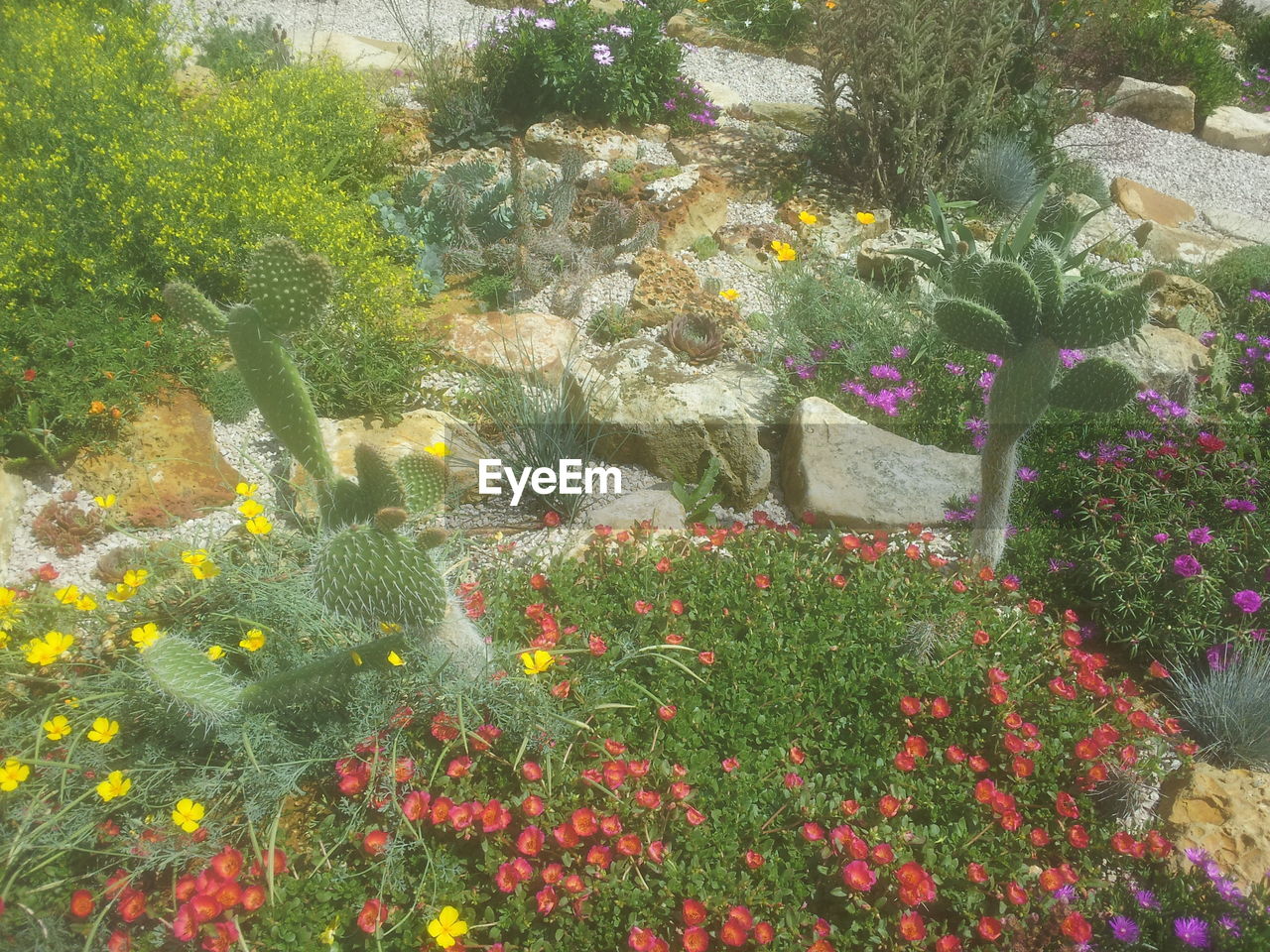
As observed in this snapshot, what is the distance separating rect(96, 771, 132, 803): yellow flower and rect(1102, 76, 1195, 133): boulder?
9.27 m

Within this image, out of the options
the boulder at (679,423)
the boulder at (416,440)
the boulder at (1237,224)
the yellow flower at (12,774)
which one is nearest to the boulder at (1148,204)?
the boulder at (1237,224)

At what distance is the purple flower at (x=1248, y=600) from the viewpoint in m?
2.63

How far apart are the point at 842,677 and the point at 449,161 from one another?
4847 millimetres

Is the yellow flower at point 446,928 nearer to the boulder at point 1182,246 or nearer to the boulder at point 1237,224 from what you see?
the boulder at point 1182,246

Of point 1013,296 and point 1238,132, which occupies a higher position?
point 1238,132

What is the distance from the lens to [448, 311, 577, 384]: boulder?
3.96 meters

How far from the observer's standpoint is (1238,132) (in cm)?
778

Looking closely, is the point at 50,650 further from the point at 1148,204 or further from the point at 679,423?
the point at 1148,204

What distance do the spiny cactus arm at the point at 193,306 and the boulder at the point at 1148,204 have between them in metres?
6.64

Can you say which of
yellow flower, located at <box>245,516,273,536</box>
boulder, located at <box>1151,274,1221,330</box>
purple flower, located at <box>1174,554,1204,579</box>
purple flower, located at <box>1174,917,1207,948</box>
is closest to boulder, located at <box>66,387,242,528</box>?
yellow flower, located at <box>245,516,273,536</box>

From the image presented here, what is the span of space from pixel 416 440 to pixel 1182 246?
5682 millimetres

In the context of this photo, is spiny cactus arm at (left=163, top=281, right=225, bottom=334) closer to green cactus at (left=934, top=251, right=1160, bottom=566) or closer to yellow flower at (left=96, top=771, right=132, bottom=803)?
yellow flower at (left=96, top=771, right=132, bottom=803)

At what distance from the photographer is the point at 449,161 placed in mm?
5770

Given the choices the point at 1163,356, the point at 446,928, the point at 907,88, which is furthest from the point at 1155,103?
the point at 446,928
